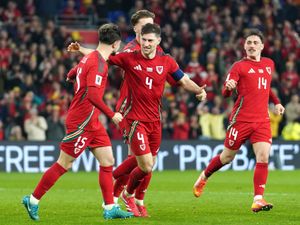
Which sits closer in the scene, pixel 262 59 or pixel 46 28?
pixel 262 59

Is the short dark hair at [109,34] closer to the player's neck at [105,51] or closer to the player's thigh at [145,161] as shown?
the player's neck at [105,51]

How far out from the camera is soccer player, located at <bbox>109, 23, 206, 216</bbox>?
12.8 meters

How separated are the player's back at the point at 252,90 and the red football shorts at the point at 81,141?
2.38m

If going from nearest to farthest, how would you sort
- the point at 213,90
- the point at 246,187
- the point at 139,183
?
the point at 139,183 → the point at 246,187 → the point at 213,90

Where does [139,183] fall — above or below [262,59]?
below

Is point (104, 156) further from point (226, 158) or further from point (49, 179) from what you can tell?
point (226, 158)

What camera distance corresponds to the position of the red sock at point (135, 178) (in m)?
13.1

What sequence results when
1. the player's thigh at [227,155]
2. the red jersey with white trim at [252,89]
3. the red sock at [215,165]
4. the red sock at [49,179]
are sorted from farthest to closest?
the red sock at [215,165], the player's thigh at [227,155], the red jersey with white trim at [252,89], the red sock at [49,179]

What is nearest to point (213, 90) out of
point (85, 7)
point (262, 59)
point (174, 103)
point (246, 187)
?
point (174, 103)

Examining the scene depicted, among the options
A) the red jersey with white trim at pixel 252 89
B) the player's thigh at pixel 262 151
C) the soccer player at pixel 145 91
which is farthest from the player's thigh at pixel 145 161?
the red jersey with white trim at pixel 252 89

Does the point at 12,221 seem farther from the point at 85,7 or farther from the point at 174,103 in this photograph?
the point at 85,7

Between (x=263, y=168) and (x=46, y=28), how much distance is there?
1625 cm

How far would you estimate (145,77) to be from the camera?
12.8 metres

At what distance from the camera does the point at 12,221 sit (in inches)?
490
